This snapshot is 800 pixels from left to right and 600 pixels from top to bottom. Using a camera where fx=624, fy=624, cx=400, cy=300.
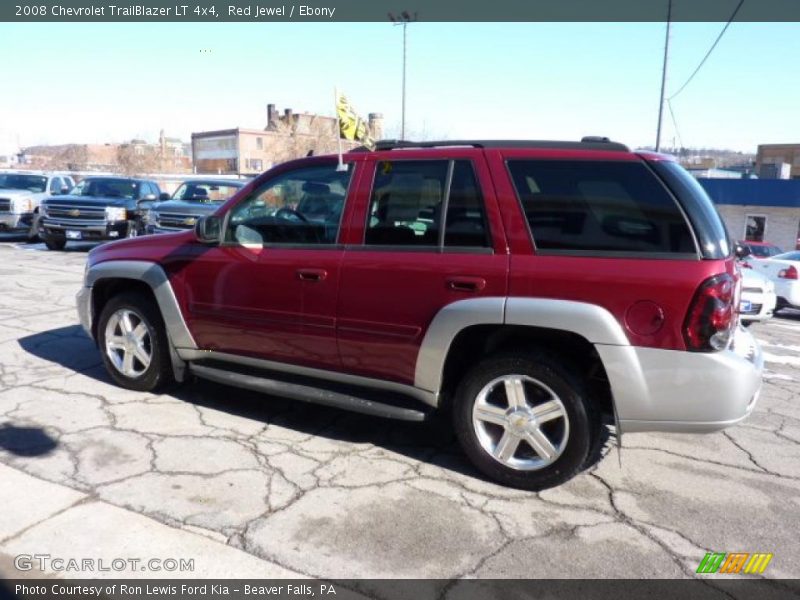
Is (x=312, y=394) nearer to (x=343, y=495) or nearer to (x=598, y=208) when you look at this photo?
(x=343, y=495)

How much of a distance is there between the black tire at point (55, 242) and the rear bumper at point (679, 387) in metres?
14.0

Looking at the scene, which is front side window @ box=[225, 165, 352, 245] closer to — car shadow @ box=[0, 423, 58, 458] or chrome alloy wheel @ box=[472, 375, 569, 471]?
chrome alloy wheel @ box=[472, 375, 569, 471]

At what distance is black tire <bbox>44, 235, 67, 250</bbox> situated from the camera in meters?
14.1

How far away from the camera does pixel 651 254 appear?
3.07m

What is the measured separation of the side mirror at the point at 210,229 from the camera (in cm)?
420

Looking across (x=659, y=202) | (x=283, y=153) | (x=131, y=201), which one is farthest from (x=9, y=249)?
(x=283, y=153)

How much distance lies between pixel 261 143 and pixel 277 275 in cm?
7245

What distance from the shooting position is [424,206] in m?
3.62

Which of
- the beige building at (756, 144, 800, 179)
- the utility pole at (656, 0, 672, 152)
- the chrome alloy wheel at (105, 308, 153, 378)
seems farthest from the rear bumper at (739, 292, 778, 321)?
the beige building at (756, 144, 800, 179)

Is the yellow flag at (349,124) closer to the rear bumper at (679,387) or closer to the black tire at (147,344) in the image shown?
the rear bumper at (679,387)

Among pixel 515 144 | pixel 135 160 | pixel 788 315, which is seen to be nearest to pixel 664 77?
pixel 788 315

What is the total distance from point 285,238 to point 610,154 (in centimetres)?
203

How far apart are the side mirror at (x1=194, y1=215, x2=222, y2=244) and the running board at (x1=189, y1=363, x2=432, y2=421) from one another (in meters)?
0.89

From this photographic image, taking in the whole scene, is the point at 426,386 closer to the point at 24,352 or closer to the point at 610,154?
the point at 610,154
